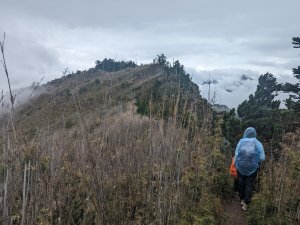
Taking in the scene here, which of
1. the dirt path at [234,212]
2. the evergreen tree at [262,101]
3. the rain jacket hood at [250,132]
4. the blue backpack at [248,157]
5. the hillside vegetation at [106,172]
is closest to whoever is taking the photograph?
the hillside vegetation at [106,172]

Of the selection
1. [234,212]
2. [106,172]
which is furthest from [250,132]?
[106,172]

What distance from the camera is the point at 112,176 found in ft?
11.4

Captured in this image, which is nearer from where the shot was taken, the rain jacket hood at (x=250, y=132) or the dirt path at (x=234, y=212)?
the dirt path at (x=234, y=212)

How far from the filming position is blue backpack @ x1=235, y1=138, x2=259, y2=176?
607 centimetres

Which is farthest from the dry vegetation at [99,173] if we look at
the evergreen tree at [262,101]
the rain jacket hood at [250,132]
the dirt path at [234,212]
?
the evergreen tree at [262,101]

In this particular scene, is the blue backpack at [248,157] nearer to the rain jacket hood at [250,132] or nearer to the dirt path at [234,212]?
the rain jacket hood at [250,132]

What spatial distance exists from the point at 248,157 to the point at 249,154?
0.20 ft

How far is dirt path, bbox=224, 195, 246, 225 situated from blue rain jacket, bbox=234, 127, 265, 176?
667mm

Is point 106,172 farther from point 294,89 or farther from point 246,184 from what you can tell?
point 294,89

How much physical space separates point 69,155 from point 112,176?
52.7 inches

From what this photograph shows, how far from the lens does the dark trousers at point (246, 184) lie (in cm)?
630

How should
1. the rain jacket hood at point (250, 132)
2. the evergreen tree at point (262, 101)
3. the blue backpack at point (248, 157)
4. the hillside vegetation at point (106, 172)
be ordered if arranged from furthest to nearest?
the evergreen tree at point (262, 101)
the rain jacket hood at point (250, 132)
the blue backpack at point (248, 157)
the hillside vegetation at point (106, 172)

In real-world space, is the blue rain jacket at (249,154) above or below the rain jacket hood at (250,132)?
below

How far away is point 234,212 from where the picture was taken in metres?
6.26
